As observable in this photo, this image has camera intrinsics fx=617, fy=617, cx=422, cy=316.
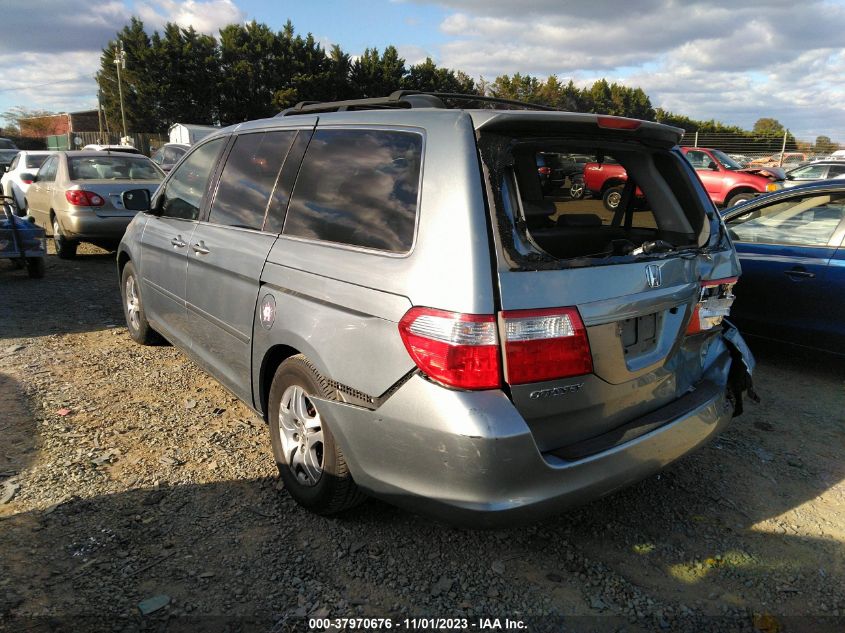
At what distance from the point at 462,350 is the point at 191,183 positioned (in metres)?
2.87

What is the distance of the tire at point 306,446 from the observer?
2.67 metres

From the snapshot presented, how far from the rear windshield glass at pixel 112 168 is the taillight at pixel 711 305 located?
9204 millimetres

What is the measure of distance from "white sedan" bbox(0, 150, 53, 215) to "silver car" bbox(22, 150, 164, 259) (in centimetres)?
209

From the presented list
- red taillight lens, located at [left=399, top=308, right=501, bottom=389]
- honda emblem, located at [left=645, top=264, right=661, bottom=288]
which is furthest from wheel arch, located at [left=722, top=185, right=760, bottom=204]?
red taillight lens, located at [left=399, top=308, right=501, bottom=389]

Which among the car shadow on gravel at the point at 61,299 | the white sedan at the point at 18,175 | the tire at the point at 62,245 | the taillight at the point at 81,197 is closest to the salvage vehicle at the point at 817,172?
the taillight at the point at 81,197

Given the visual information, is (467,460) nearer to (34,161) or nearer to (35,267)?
(35,267)

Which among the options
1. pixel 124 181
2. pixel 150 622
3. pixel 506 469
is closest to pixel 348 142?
pixel 506 469

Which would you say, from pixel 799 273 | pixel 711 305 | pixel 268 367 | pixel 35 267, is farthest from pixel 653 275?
pixel 35 267

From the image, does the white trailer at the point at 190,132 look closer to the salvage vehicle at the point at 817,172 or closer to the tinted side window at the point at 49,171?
the tinted side window at the point at 49,171

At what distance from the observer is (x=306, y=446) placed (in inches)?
114

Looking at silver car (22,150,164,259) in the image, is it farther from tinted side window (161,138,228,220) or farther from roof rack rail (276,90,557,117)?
roof rack rail (276,90,557,117)

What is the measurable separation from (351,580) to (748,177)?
15994 millimetres

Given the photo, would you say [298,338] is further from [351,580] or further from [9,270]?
[9,270]

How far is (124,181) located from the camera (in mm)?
9375
